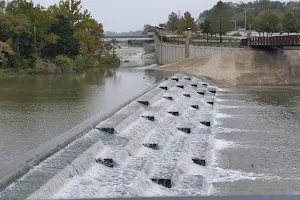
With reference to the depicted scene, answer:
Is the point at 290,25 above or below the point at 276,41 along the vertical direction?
above

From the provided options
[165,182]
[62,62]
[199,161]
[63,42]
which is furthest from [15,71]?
[165,182]

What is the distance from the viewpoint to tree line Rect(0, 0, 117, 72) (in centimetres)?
4291

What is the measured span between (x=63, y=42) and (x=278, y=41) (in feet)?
70.1

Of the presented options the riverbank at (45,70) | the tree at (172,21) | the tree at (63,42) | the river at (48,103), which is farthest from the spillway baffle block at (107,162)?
the tree at (172,21)

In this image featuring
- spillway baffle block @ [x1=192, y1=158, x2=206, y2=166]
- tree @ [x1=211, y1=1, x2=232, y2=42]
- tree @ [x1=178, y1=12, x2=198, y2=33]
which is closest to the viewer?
spillway baffle block @ [x1=192, y1=158, x2=206, y2=166]

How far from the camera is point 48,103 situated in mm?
23750

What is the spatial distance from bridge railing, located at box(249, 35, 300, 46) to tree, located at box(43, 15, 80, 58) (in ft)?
59.0

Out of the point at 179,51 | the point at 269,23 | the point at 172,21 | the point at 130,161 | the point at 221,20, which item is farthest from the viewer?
the point at 172,21

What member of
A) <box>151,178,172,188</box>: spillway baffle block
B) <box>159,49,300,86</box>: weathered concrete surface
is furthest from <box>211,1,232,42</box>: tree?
<box>151,178,172,188</box>: spillway baffle block

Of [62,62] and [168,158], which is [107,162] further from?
A: [62,62]

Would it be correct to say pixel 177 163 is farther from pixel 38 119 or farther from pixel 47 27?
pixel 47 27

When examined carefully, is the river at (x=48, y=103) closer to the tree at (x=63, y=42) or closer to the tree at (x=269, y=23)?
the tree at (x=63, y=42)

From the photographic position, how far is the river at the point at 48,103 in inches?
613

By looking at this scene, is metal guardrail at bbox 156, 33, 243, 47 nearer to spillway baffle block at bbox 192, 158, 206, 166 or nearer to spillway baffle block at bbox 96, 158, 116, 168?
spillway baffle block at bbox 192, 158, 206, 166
